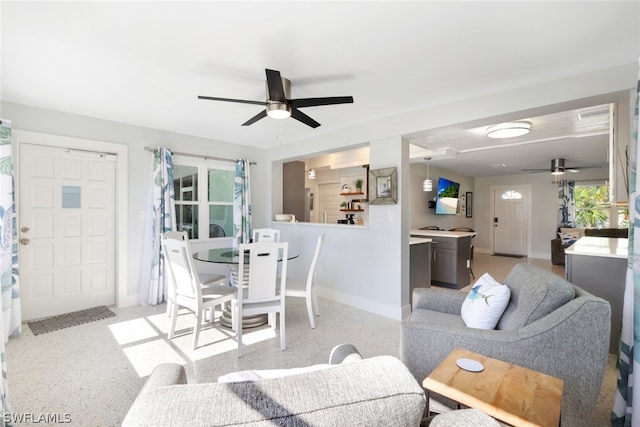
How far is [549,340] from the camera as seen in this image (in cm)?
145

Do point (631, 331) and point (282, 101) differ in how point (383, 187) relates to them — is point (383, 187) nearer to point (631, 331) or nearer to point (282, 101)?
point (282, 101)

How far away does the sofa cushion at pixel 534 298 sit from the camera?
159 centimetres

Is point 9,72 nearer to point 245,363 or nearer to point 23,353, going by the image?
point 23,353

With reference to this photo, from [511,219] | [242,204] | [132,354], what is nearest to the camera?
[132,354]

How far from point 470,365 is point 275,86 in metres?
2.06

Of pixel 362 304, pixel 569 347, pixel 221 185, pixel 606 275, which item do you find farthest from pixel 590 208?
pixel 221 185

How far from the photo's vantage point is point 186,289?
9.31 ft

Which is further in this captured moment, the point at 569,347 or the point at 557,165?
the point at 557,165

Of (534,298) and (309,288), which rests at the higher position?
(534,298)

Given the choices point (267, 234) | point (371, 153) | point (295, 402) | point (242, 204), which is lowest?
point (295, 402)

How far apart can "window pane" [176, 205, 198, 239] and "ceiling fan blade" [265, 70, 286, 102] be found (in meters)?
2.76

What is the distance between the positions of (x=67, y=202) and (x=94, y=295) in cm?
116

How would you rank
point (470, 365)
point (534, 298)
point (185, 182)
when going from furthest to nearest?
point (185, 182)
point (534, 298)
point (470, 365)

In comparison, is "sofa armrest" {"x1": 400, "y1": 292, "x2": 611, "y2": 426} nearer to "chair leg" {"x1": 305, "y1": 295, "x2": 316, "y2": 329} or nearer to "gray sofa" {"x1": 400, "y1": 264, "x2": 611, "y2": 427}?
"gray sofa" {"x1": 400, "y1": 264, "x2": 611, "y2": 427}
